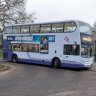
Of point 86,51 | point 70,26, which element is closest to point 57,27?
point 70,26

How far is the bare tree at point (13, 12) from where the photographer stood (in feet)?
178

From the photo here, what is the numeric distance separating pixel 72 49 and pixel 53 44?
2194 mm

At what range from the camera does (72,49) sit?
26188 mm

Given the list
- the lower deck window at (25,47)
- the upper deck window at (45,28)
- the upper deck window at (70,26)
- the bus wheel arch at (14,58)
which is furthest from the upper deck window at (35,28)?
the upper deck window at (70,26)

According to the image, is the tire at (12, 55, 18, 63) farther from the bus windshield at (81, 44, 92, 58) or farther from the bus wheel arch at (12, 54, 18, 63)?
the bus windshield at (81, 44, 92, 58)

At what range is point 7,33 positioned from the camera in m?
33.7

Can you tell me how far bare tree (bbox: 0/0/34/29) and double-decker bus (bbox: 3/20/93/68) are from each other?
2165cm

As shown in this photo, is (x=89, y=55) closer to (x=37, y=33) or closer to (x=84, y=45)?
(x=84, y=45)

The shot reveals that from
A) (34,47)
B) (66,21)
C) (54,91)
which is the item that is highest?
(66,21)

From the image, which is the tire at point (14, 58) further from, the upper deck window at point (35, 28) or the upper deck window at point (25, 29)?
the upper deck window at point (35, 28)

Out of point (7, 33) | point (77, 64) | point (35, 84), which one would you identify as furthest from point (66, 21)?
point (35, 84)

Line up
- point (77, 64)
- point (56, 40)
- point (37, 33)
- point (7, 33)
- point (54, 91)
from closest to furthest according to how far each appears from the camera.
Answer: point (54, 91)
point (77, 64)
point (56, 40)
point (37, 33)
point (7, 33)

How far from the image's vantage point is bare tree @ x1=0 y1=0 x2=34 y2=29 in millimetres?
→ 54344

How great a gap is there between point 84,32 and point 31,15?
32.3 m
